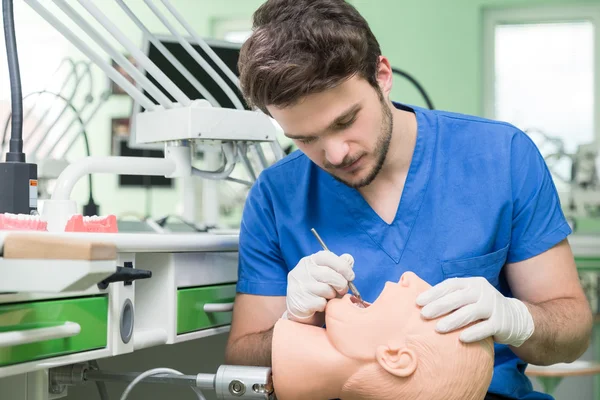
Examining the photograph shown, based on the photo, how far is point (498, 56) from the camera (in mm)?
4367

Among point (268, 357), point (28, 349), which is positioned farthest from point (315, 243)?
point (28, 349)

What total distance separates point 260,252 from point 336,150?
28cm

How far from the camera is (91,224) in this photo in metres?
1.06

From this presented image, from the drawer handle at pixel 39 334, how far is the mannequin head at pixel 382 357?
0.28m

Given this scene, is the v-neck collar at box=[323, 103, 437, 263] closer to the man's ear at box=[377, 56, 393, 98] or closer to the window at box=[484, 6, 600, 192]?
the man's ear at box=[377, 56, 393, 98]

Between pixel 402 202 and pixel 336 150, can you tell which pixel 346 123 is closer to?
pixel 336 150

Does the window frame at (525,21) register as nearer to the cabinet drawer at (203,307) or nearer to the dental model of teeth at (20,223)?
the cabinet drawer at (203,307)

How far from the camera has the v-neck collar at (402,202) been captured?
49.2 inches

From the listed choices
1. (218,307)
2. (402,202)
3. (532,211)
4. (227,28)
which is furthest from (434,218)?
(227,28)

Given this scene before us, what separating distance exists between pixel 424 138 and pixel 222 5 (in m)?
3.84

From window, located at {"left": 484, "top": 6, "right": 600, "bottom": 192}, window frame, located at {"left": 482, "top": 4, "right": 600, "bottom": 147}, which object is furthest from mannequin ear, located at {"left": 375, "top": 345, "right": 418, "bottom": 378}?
window frame, located at {"left": 482, "top": 4, "right": 600, "bottom": 147}

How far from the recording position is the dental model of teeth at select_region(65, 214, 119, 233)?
3.40ft

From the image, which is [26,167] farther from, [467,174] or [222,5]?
[222,5]

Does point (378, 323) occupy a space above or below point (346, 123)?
below
